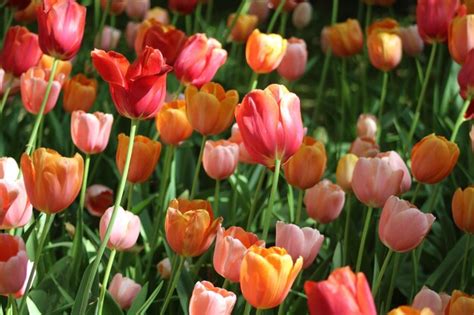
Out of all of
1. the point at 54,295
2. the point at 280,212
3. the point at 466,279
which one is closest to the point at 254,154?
the point at 54,295

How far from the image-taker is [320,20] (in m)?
4.90

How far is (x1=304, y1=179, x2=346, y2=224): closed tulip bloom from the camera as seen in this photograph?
1.53 m

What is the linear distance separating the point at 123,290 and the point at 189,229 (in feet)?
0.69

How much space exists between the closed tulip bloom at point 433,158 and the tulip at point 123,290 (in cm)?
44

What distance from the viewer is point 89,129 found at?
1511 millimetres

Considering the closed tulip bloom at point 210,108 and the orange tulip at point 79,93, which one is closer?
the closed tulip bloom at point 210,108

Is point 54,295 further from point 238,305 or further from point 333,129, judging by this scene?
point 333,129

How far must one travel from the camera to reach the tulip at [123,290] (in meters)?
1.40

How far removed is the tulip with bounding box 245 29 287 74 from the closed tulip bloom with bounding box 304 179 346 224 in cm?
30

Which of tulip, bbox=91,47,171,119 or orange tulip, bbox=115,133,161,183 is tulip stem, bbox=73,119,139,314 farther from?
orange tulip, bbox=115,133,161,183

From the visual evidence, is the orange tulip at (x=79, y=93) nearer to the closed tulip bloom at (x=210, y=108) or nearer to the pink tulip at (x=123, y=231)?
the closed tulip bloom at (x=210, y=108)

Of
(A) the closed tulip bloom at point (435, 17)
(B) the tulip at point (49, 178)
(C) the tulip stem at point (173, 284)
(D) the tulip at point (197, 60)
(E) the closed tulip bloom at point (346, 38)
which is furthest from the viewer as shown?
(E) the closed tulip bloom at point (346, 38)

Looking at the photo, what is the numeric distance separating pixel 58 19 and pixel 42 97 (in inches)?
9.2

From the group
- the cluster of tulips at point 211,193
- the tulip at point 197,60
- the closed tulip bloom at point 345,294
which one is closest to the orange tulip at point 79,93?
the cluster of tulips at point 211,193
